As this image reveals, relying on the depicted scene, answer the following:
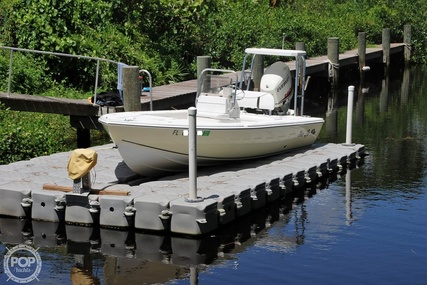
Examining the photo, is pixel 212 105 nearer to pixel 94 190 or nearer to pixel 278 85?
pixel 278 85

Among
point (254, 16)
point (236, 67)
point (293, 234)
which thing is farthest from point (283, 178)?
point (254, 16)

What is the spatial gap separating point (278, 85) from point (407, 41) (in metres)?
22.5

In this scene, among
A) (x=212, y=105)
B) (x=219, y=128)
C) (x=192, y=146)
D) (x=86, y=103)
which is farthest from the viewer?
(x=86, y=103)

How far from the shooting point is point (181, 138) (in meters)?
15.2

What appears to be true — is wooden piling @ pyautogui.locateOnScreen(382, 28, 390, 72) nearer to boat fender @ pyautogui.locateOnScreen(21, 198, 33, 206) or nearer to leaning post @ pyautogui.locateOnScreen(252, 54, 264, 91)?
leaning post @ pyautogui.locateOnScreen(252, 54, 264, 91)

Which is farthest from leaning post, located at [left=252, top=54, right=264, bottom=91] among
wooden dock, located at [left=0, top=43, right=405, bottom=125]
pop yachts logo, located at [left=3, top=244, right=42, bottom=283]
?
pop yachts logo, located at [left=3, top=244, right=42, bottom=283]

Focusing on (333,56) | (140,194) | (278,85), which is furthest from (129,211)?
(333,56)

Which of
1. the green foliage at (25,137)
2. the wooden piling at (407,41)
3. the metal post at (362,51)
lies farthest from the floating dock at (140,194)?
the wooden piling at (407,41)

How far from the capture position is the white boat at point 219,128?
1509 centimetres

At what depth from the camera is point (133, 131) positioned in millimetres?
14906

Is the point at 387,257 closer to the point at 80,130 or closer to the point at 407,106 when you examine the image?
the point at 80,130

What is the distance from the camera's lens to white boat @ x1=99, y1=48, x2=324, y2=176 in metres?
15.1

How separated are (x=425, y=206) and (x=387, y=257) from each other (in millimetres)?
3044

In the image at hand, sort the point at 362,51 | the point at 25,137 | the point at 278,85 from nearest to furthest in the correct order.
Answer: the point at 25,137, the point at 278,85, the point at 362,51
